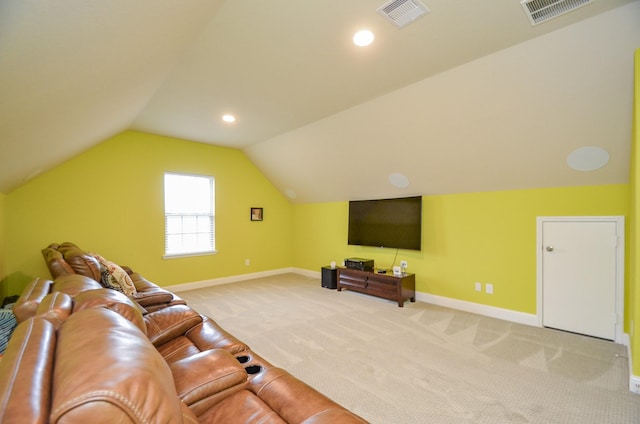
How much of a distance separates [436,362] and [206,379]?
2.26 m

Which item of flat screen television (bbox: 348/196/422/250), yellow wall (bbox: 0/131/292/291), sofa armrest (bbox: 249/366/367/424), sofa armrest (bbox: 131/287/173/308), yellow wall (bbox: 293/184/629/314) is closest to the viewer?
sofa armrest (bbox: 249/366/367/424)

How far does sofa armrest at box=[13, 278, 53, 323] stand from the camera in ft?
4.06

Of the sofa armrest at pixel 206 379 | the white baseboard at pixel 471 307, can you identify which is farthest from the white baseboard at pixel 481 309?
the sofa armrest at pixel 206 379

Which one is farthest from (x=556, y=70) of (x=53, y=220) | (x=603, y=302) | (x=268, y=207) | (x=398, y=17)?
(x=53, y=220)

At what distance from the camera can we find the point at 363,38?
2340 millimetres

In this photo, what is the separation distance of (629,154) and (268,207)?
5.62 m

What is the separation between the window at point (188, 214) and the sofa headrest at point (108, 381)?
16.0ft

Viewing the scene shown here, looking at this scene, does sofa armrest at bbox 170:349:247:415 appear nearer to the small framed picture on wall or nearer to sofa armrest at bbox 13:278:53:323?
sofa armrest at bbox 13:278:53:323

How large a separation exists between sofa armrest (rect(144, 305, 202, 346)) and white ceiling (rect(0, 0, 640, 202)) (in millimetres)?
1430

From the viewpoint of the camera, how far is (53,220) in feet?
13.8

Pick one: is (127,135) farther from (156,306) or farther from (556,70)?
(556,70)

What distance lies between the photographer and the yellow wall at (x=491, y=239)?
3367mm

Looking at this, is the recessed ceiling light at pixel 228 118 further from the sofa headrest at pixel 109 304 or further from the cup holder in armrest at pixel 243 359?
the cup holder in armrest at pixel 243 359

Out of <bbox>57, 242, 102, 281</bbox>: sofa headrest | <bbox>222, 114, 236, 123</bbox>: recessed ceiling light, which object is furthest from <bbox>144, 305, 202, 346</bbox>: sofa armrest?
<bbox>222, 114, 236, 123</bbox>: recessed ceiling light
